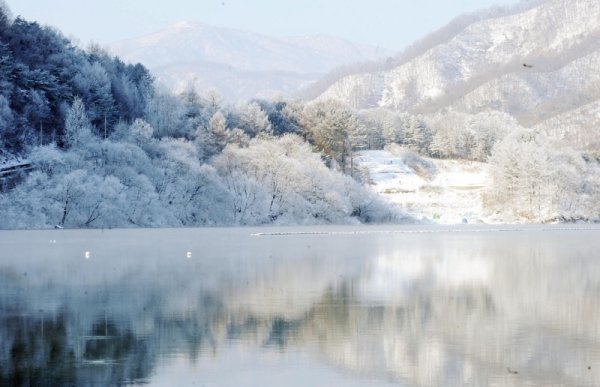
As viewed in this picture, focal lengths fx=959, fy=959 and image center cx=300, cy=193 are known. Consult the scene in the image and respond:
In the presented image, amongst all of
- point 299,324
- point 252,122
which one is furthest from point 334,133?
point 299,324

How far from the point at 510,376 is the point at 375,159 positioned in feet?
504

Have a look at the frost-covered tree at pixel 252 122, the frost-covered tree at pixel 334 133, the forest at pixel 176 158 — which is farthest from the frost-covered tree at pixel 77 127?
the frost-covered tree at pixel 334 133

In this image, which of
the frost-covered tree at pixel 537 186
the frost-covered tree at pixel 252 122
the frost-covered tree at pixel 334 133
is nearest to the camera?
the frost-covered tree at pixel 537 186

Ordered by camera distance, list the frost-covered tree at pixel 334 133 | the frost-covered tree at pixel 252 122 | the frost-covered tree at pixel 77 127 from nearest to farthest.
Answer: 1. the frost-covered tree at pixel 77 127
2. the frost-covered tree at pixel 252 122
3. the frost-covered tree at pixel 334 133

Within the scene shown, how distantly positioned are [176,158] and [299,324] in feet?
296

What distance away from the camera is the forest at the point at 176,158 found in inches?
3846

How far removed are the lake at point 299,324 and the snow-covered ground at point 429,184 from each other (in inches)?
3827

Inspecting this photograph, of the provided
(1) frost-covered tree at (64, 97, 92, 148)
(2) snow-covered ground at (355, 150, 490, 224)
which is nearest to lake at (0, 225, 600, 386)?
(1) frost-covered tree at (64, 97, 92, 148)

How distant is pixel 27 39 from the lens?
115000mm

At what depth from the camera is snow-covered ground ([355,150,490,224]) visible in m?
139

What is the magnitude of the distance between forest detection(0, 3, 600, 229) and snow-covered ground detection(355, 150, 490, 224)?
3736 mm

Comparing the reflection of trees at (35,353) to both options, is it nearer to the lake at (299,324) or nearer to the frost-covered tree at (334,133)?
the lake at (299,324)

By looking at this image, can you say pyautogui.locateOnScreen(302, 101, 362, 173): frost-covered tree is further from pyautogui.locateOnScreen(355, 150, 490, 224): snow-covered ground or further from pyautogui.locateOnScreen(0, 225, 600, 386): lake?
pyautogui.locateOnScreen(0, 225, 600, 386): lake

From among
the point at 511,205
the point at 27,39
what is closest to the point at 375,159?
the point at 511,205
